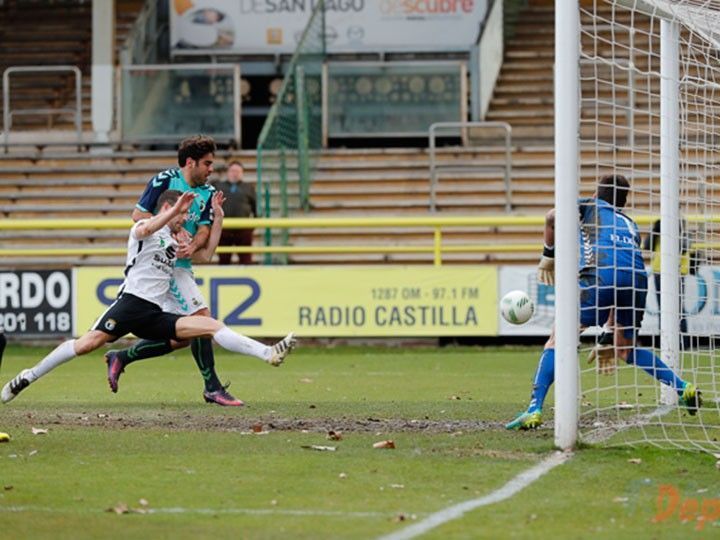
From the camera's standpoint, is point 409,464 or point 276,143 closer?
point 409,464

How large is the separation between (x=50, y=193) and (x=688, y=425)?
1638 cm

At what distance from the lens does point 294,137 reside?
23.1 metres

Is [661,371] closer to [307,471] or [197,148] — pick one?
[307,471]

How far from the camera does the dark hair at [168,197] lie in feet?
36.1

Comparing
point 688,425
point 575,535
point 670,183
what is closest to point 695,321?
point 670,183

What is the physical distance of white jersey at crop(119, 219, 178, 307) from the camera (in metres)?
11.1

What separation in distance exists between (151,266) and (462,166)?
13657 millimetres

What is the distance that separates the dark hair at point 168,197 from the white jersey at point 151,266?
6.6 inches

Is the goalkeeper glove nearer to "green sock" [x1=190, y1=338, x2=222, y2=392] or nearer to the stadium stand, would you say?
"green sock" [x1=190, y1=338, x2=222, y2=392]

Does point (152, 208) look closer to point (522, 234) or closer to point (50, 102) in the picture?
point (522, 234)

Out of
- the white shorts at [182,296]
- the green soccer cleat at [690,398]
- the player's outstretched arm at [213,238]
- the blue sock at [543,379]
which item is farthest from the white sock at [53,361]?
the green soccer cleat at [690,398]

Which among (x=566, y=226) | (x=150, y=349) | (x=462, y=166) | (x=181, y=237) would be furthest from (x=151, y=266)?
(x=462, y=166)

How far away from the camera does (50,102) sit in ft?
89.0

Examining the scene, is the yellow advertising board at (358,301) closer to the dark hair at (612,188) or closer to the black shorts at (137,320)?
the black shorts at (137,320)
